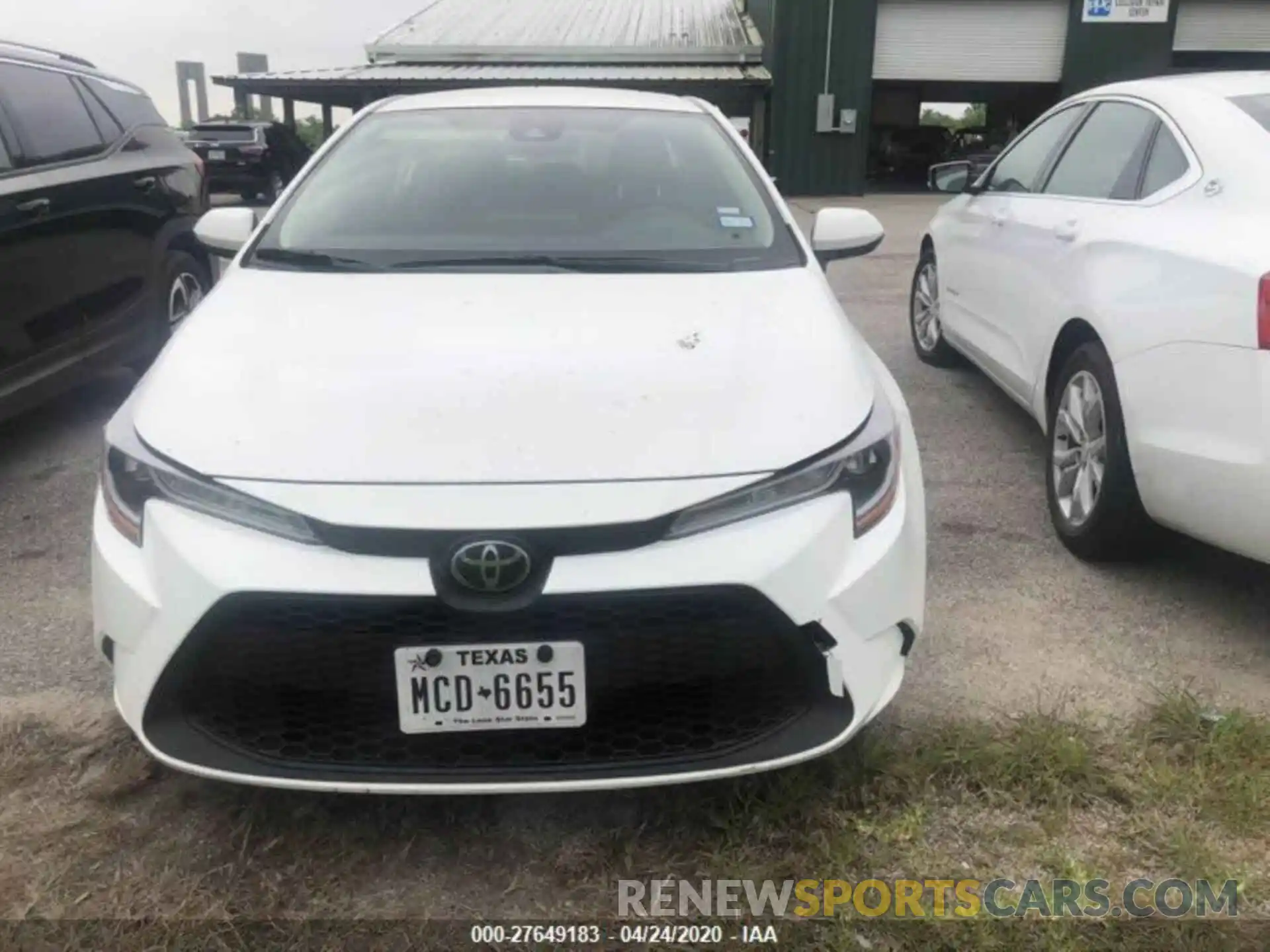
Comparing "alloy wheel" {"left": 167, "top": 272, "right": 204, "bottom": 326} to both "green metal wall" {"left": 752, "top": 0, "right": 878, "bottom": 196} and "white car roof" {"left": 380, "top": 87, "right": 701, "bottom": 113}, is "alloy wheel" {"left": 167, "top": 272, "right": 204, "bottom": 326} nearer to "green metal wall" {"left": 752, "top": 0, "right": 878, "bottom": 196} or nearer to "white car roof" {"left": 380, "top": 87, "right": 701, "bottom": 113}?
"white car roof" {"left": 380, "top": 87, "right": 701, "bottom": 113}

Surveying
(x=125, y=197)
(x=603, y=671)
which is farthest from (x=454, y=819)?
(x=125, y=197)

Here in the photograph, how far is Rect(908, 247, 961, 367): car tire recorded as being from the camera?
555cm

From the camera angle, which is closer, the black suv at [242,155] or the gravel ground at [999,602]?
the gravel ground at [999,602]

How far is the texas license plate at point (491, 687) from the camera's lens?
6.31ft

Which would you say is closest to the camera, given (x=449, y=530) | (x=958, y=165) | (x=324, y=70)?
(x=449, y=530)

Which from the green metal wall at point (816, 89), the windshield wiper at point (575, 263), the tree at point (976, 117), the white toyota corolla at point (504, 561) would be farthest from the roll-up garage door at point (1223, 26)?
the white toyota corolla at point (504, 561)

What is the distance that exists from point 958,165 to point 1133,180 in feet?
5.97

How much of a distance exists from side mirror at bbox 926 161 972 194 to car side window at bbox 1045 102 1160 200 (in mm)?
950

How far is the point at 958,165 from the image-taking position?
17.2 ft

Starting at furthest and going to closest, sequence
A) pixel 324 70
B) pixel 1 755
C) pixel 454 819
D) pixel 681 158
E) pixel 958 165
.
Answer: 1. pixel 324 70
2. pixel 958 165
3. pixel 681 158
4. pixel 1 755
5. pixel 454 819

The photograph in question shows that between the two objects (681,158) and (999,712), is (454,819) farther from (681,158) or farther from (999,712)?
(681,158)

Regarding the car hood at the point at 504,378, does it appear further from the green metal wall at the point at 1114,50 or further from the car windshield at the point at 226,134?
the green metal wall at the point at 1114,50

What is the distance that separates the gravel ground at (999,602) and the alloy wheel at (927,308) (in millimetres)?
1023

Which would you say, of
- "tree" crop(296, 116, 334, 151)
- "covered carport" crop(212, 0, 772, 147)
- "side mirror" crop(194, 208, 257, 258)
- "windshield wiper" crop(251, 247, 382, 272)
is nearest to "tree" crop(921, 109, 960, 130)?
"covered carport" crop(212, 0, 772, 147)
